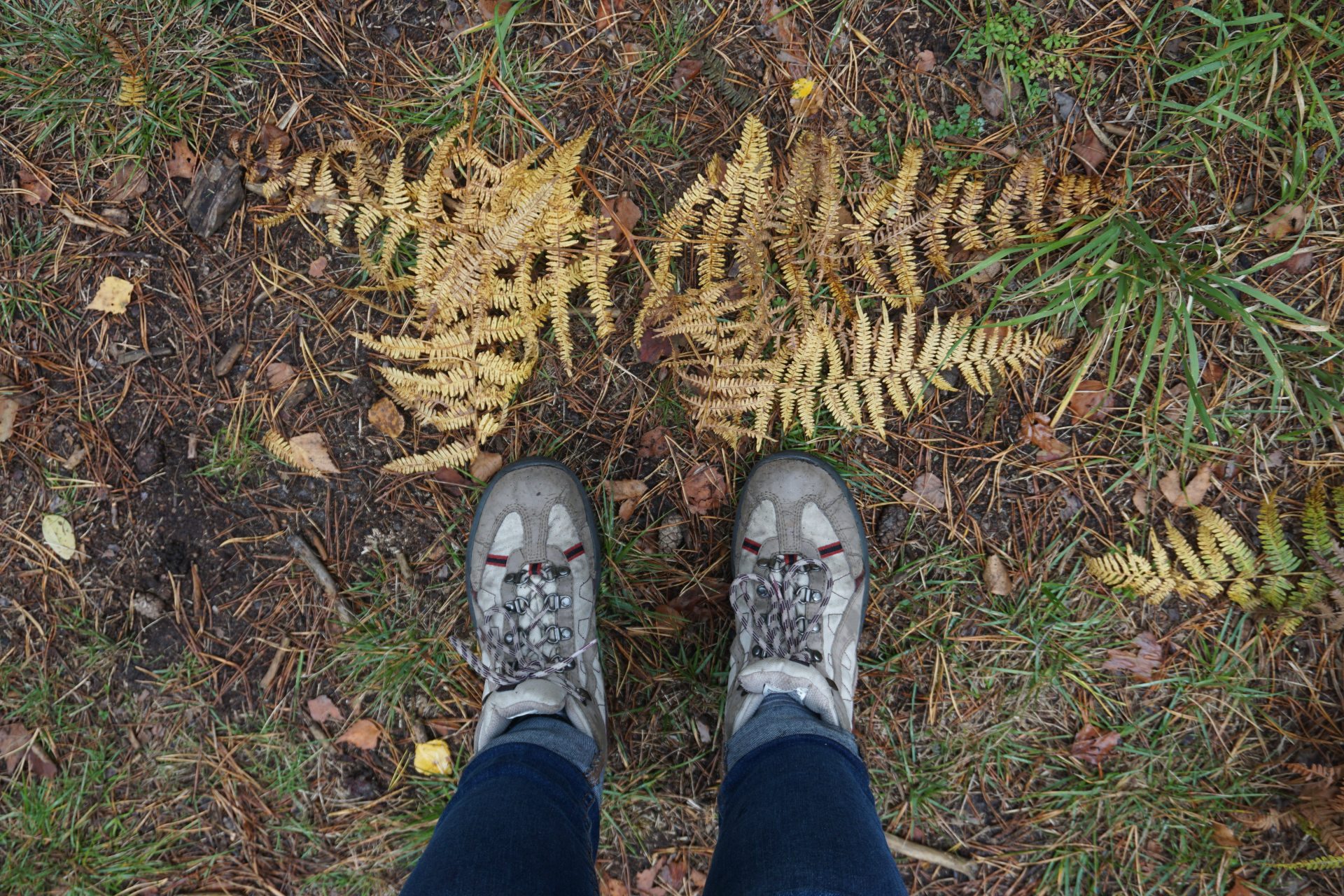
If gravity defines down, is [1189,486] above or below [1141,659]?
above

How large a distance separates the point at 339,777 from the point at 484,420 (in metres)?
1.70

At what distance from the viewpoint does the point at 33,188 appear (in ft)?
9.57

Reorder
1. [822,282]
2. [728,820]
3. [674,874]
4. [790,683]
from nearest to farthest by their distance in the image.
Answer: [728,820] → [790,683] → [822,282] → [674,874]

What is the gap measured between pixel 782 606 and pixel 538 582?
1.04 meters

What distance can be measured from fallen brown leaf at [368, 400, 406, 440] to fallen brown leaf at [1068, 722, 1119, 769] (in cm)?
316

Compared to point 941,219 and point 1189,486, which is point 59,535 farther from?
point 1189,486

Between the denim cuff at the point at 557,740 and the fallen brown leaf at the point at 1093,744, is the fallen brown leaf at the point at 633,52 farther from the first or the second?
the fallen brown leaf at the point at 1093,744

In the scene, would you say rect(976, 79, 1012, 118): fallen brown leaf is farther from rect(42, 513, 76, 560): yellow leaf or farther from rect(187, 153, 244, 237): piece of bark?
rect(42, 513, 76, 560): yellow leaf

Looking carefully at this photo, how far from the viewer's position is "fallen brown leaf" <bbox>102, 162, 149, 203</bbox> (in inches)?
114

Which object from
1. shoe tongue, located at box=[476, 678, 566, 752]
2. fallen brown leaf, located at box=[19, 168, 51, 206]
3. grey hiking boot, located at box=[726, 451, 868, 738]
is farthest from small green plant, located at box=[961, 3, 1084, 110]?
fallen brown leaf, located at box=[19, 168, 51, 206]

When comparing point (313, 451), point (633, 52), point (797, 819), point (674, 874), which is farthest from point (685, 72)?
point (674, 874)

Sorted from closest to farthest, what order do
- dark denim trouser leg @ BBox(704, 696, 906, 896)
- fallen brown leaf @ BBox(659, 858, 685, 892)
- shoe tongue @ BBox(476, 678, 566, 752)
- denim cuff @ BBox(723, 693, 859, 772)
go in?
dark denim trouser leg @ BBox(704, 696, 906, 896) → denim cuff @ BBox(723, 693, 859, 772) → shoe tongue @ BBox(476, 678, 566, 752) → fallen brown leaf @ BBox(659, 858, 685, 892)

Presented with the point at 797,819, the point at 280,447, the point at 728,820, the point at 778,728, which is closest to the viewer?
the point at 797,819

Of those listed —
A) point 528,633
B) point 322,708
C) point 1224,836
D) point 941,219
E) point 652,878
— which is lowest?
point 652,878
